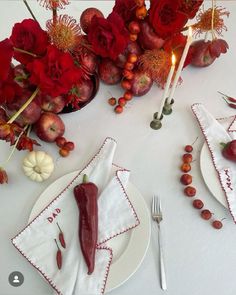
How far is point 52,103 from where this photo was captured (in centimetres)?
72

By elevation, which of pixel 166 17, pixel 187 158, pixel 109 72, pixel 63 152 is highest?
pixel 166 17

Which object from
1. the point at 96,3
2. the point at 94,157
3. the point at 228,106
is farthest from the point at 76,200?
the point at 96,3

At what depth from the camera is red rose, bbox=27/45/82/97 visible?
2.04 feet

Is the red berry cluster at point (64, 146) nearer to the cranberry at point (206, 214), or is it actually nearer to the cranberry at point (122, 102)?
the cranberry at point (122, 102)

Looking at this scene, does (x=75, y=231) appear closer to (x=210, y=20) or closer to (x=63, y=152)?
(x=63, y=152)

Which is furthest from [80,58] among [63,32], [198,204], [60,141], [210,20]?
[198,204]

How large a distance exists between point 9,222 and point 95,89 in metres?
0.34

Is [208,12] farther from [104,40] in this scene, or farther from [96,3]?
[96,3]

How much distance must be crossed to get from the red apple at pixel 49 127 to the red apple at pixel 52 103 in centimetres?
1

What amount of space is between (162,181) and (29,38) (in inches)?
14.9

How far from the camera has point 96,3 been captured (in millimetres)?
979

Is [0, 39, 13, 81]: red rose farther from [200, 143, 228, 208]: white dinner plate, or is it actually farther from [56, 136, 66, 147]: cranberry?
[200, 143, 228, 208]: white dinner plate

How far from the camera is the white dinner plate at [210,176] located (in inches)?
26.4

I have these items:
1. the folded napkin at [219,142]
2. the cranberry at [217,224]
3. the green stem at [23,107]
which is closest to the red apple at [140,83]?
the folded napkin at [219,142]
